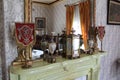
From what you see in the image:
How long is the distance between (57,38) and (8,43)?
0.59 m

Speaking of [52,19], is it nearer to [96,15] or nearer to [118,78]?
[96,15]

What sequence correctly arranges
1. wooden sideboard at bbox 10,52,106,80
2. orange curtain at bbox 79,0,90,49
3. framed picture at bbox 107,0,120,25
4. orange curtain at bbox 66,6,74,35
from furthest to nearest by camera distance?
framed picture at bbox 107,0,120,25 < orange curtain at bbox 79,0,90,49 < orange curtain at bbox 66,6,74,35 < wooden sideboard at bbox 10,52,106,80

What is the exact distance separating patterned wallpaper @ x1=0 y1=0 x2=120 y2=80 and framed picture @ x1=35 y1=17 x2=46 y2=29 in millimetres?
44

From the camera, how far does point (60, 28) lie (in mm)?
1746

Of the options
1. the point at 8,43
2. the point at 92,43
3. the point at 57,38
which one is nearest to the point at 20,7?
the point at 8,43

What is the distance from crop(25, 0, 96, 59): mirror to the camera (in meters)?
1.46

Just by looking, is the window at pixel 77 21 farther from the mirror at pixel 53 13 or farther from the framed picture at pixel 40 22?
the framed picture at pixel 40 22

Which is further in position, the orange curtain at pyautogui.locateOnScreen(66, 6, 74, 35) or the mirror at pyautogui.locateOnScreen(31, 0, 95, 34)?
the orange curtain at pyautogui.locateOnScreen(66, 6, 74, 35)

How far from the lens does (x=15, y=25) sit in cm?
122

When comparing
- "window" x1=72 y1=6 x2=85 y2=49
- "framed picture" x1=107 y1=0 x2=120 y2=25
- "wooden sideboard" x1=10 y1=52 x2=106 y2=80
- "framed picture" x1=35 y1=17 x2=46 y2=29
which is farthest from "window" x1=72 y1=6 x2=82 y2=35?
"framed picture" x1=107 y1=0 x2=120 y2=25

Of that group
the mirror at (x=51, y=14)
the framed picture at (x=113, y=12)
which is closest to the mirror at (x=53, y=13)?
the mirror at (x=51, y=14)

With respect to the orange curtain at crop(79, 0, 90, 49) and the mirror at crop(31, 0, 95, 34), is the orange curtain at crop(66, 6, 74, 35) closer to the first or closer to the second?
the mirror at crop(31, 0, 95, 34)

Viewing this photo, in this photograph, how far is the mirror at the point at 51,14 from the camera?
1.46 m

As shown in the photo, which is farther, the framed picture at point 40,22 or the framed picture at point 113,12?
the framed picture at point 113,12
